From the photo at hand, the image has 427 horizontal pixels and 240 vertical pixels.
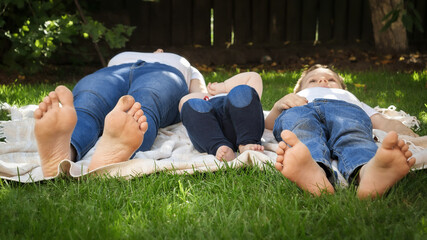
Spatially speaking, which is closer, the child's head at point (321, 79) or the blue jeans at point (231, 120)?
the blue jeans at point (231, 120)

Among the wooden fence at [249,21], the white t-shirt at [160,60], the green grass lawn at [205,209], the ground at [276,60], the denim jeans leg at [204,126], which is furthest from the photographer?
the wooden fence at [249,21]

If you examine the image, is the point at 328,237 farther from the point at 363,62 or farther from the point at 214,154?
the point at 363,62

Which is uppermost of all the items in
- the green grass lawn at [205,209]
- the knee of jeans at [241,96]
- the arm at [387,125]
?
the knee of jeans at [241,96]

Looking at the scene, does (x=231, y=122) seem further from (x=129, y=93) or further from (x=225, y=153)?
(x=129, y=93)

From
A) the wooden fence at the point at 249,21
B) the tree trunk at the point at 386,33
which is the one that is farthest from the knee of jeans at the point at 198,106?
the wooden fence at the point at 249,21

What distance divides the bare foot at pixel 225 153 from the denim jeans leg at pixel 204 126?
6 centimetres

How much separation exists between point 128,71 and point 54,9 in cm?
292

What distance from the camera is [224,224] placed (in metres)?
1.41

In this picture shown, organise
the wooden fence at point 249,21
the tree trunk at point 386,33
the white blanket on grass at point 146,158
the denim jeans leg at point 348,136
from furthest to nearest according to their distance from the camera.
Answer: the wooden fence at point 249,21 < the tree trunk at point 386,33 < the white blanket on grass at point 146,158 < the denim jeans leg at point 348,136

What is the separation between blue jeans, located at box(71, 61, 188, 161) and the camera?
221 cm

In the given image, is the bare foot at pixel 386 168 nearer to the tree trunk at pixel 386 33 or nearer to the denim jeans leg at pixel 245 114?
the denim jeans leg at pixel 245 114

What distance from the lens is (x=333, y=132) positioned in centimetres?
204

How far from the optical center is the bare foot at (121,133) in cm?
178

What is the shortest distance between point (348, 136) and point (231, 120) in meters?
0.62
